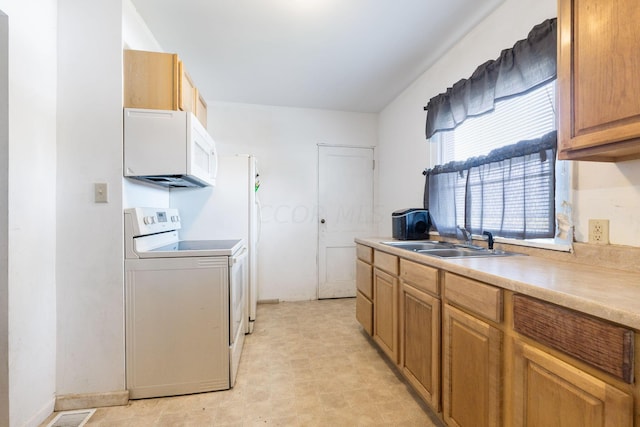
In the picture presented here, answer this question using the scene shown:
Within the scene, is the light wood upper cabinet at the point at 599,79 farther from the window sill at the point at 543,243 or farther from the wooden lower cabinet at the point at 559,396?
the wooden lower cabinet at the point at 559,396

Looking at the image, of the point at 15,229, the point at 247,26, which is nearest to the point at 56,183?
the point at 15,229

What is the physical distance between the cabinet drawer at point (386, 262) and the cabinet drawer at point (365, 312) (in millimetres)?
396

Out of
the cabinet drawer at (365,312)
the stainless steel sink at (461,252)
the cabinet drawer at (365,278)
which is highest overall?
the stainless steel sink at (461,252)

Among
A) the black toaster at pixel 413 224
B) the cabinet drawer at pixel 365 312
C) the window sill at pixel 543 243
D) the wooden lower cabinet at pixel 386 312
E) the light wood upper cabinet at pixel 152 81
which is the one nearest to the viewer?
the window sill at pixel 543 243

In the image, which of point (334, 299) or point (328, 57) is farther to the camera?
point (334, 299)

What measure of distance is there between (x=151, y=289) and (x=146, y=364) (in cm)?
46

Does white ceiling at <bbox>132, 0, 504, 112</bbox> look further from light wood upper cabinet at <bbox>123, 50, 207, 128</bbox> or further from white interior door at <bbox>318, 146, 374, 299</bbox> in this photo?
white interior door at <bbox>318, 146, 374, 299</bbox>

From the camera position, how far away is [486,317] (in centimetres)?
110

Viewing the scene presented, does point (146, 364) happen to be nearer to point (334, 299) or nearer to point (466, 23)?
point (334, 299)

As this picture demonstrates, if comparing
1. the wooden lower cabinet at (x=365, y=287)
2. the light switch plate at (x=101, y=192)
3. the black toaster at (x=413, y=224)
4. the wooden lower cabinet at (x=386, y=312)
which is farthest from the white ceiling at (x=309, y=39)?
the wooden lower cabinet at (x=386, y=312)

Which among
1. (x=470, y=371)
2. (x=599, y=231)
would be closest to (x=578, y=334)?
(x=470, y=371)

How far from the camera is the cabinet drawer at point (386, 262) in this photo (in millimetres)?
1900

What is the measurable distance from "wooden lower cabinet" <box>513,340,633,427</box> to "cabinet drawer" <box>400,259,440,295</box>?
0.49 metres

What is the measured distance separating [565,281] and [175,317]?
1.98 metres
